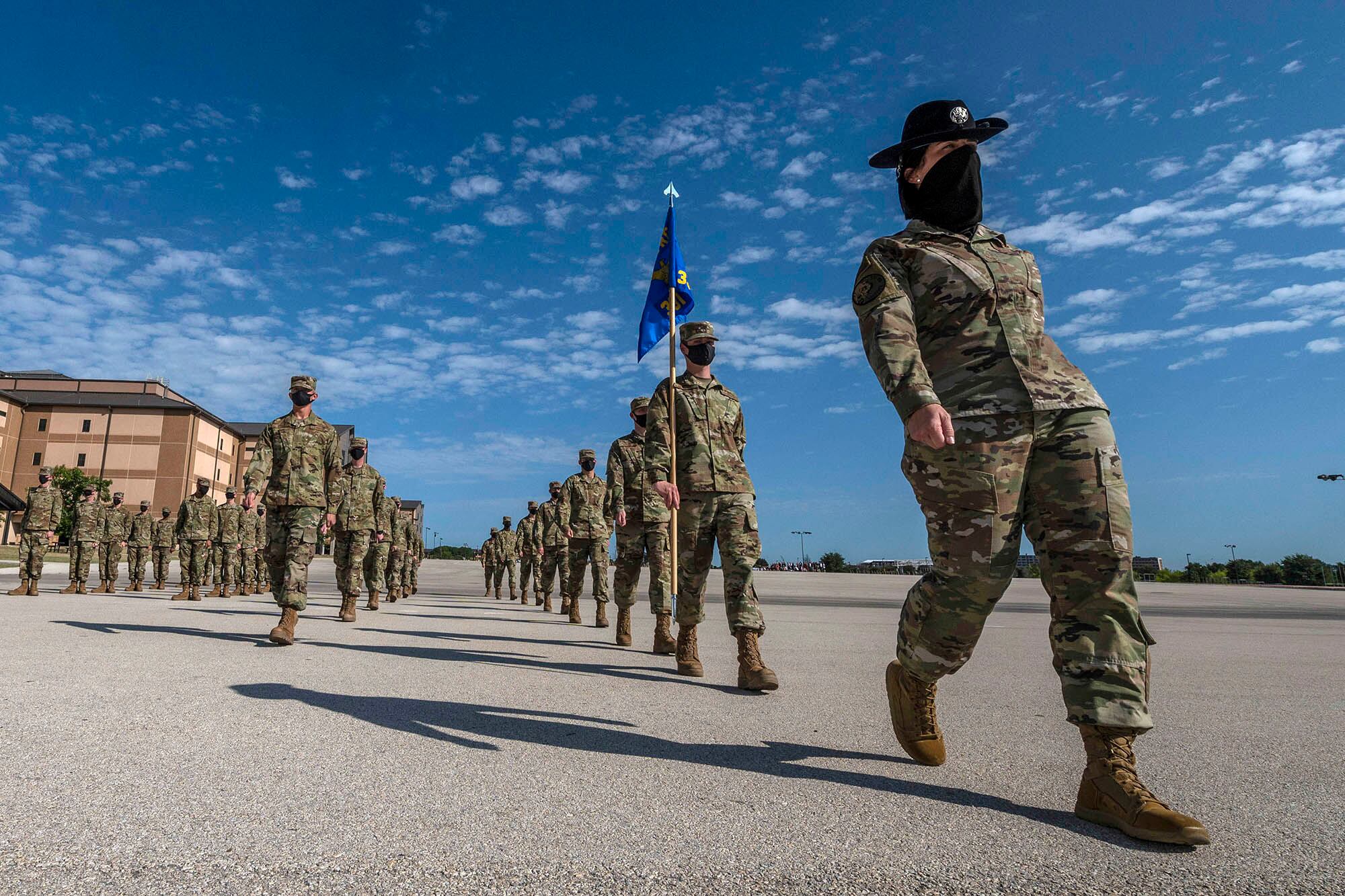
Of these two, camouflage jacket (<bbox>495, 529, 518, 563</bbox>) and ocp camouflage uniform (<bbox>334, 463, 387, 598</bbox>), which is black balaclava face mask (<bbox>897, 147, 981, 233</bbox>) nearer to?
ocp camouflage uniform (<bbox>334, 463, 387, 598</bbox>)

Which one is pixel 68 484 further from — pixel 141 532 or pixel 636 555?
pixel 636 555

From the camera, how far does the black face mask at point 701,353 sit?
5695 millimetres

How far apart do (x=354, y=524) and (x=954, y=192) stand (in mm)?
9642

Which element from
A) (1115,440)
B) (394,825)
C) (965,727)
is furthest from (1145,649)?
(394,825)

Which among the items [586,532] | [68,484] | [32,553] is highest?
[68,484]

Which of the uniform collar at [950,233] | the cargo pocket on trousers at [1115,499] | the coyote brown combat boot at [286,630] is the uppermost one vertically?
the uniform collar at [950,233]

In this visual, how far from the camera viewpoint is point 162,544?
1778cm

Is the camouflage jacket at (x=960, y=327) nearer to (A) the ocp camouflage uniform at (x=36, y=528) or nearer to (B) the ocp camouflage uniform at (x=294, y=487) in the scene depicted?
(B) the ocp camouflage uniform at (x=294, y=487)

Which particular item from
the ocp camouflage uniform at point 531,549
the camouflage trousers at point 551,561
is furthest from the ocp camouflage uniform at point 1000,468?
the ocp camouflage uniform at point 531,549

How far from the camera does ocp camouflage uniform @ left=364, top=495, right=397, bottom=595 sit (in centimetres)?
1109

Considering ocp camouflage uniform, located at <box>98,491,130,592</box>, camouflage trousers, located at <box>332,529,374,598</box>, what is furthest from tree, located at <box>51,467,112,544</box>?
camouflage trousers, located at <box>332,529,374,598</box>

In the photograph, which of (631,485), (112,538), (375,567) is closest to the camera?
(631,485)

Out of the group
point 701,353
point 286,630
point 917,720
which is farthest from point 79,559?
point 917,720

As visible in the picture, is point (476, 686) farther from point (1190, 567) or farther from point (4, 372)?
point (4, 372)
